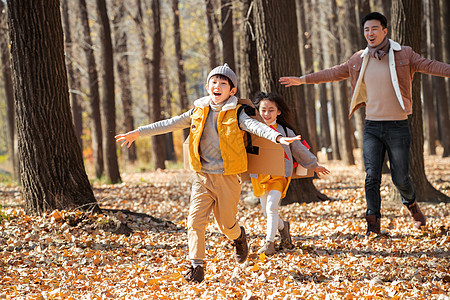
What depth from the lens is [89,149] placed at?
34.3m

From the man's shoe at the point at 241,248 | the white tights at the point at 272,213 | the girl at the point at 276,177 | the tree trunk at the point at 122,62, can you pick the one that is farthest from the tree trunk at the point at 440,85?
the man's shoe at the point at 241,248

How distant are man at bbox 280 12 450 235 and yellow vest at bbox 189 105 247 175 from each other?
62.2 inches

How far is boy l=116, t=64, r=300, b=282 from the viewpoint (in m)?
4.59

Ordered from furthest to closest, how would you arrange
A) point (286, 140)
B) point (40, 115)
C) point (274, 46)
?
point (274, 46)
point (40, 115)
point (286, 140)

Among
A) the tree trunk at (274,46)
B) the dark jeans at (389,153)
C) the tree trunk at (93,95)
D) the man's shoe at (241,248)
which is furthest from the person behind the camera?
the tree trunk at (93,95)

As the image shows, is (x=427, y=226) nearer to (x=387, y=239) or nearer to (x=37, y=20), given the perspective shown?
(x=387, y=239)

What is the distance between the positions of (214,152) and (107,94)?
10.9 metres

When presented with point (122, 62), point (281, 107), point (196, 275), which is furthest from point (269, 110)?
point (122, 62)

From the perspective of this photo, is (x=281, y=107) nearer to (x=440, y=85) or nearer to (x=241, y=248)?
(x=241, y=248)

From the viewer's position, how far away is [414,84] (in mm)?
8211

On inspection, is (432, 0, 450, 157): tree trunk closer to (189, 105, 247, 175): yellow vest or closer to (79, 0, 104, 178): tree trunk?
(79, 0, 104, 178): tree trunk

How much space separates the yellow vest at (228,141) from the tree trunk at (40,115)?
2713mm

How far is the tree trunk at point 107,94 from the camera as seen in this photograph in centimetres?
1466

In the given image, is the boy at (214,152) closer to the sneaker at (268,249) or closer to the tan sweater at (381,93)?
the sneaker at (268,249)
